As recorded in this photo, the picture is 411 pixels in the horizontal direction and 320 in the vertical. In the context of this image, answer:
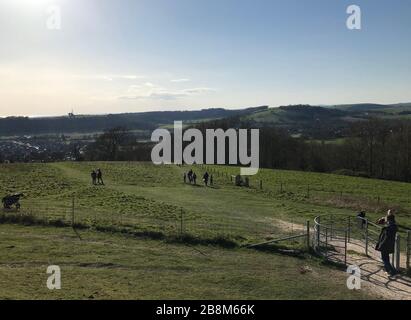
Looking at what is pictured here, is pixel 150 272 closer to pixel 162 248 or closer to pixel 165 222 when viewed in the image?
pixel 162 248

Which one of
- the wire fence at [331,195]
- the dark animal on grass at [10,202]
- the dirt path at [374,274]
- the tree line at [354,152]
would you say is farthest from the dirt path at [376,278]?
the tree line at [354,152]

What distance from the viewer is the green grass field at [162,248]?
13773 mm

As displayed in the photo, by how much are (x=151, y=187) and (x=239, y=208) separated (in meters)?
15.2

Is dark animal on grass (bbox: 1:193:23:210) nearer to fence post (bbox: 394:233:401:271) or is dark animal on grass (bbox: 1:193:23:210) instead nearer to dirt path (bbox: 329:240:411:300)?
dirt path (bbox: 329:240:411:300)

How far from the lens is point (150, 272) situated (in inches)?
611

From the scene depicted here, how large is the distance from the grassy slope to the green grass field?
0.03 metres

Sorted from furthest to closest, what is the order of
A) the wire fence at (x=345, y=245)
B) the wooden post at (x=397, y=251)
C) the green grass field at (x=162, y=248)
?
the wire fence at (x=345, y=245) < the wooden post at (x=397, y=251) < the green grass field at (x=162, y=248)

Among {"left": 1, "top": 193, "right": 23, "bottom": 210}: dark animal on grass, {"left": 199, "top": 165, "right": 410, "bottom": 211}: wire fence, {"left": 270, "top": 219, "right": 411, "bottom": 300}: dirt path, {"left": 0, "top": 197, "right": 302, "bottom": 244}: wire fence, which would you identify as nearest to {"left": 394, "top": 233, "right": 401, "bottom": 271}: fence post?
{"left": 270, "top": 219, "right": 411, "bottom": 300}: dirt path

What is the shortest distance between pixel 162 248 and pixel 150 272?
3.74 meters

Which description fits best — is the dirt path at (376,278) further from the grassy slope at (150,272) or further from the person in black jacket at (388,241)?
the grassy slope at (150,272)

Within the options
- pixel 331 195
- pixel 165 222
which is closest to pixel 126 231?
pixel 165 222

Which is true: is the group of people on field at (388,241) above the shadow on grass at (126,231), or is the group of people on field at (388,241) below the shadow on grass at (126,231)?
above

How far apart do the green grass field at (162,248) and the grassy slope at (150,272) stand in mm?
31
